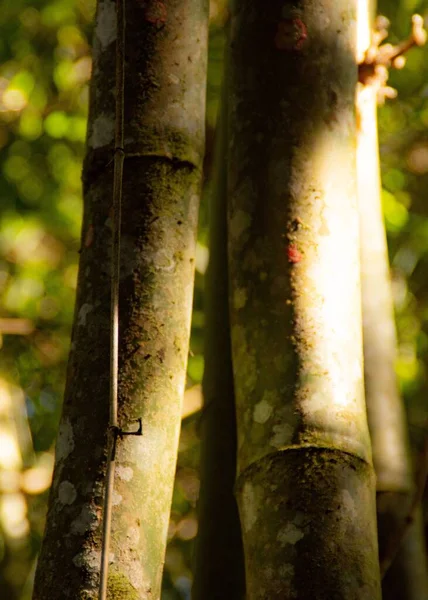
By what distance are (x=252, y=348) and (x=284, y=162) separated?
369 millimetres

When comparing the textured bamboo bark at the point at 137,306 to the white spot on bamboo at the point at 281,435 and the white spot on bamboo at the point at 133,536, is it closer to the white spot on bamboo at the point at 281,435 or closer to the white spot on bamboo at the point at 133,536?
the white spot on bamboo at the point at 133,536

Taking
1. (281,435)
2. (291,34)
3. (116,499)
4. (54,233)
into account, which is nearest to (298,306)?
(281,435)

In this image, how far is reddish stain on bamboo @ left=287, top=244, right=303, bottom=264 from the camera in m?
1.51

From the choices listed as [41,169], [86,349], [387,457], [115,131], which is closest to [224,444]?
[387,457]

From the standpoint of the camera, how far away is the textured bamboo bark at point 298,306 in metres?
1.30

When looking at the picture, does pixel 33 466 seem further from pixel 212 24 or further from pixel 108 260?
pixel 108 260

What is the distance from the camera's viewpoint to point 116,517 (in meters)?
1.22

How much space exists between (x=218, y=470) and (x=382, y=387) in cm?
51

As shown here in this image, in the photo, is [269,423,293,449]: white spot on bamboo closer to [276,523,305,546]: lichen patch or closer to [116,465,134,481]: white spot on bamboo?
[276,523,305,546]: lichen patch

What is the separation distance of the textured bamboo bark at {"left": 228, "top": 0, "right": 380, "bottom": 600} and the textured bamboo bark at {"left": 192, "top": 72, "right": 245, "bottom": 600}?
Answer: 430mm

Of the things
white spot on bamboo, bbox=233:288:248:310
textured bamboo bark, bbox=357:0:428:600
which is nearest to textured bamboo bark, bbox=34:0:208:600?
white spot on bamboo, bbox=233:288:248:310

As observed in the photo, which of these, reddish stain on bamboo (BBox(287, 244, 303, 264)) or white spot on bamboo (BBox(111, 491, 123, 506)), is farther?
reddish stain on bamboo (BBox(287, 244, 303, 264))

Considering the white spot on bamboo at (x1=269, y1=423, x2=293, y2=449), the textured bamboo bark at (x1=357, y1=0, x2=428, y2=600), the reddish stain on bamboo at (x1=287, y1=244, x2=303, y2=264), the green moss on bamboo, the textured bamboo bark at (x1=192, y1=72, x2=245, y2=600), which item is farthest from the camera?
the textured bamboo bark at (x1=357, y1=0, x2=428, y2=600)

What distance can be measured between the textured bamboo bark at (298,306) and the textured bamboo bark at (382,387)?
461mm
